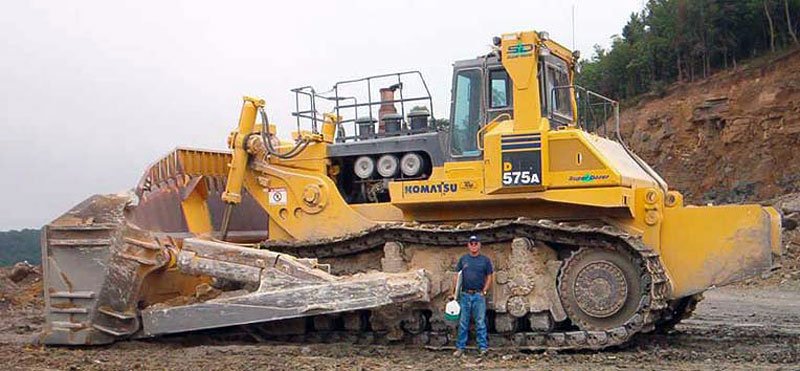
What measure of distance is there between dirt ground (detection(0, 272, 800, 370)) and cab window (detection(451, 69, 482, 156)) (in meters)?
2.28

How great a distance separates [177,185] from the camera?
12.4m

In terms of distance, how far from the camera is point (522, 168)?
34.1ft

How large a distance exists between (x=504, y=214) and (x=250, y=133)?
335 cm

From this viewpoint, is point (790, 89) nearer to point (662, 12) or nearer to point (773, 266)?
point (662, 12)

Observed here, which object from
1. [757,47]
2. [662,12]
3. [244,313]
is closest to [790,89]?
[757,47]

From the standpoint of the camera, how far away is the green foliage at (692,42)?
36.6 meters

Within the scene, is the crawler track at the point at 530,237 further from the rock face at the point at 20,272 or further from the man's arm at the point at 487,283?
the rock face at the point at 20,272

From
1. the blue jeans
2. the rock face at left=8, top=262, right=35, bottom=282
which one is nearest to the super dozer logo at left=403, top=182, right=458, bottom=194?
the blue jeans

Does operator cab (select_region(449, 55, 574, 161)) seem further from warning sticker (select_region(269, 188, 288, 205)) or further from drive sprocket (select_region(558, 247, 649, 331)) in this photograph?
warning sticker (select_region(269, 188, 288, 205))

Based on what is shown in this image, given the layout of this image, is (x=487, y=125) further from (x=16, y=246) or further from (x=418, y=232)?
(x=16, y=246)

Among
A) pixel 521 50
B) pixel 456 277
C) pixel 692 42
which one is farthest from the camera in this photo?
pixel 692 42

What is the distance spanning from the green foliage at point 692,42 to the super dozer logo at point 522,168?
2737 centimetres

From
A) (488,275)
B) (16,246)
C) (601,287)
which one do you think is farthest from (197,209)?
(16,246)

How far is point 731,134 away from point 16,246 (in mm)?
21881
